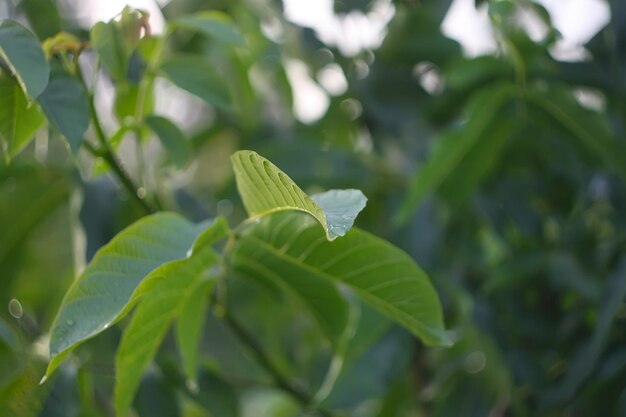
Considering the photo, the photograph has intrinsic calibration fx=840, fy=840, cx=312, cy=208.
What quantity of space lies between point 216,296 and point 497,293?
0.24m

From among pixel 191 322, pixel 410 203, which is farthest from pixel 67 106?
pixel 410 203

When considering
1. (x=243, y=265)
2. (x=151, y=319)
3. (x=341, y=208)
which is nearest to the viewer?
(x=341, y=208)

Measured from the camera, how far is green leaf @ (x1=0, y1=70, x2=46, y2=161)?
0.50m

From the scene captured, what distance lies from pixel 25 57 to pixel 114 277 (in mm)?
123

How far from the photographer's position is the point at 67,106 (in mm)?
479

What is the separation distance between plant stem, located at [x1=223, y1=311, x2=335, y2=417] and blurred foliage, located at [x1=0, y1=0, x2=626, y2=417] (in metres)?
0.02

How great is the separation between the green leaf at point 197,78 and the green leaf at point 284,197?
163 millimetres

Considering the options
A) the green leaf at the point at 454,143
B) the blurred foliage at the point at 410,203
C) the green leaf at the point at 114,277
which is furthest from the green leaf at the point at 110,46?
the green leaf at the point at 454,143

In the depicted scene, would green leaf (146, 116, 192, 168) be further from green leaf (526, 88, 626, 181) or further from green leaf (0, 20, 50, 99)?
green leaf (526, 88, 626, 181)

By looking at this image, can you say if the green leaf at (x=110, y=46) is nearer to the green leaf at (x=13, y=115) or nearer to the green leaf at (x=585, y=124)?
the green leaf at (x=13, y=115)

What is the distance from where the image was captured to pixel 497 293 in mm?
705

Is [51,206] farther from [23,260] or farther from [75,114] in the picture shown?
[75,114]

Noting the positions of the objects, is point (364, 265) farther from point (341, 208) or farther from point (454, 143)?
point (454, 143)

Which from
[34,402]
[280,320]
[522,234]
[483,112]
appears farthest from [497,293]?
[34,402]
